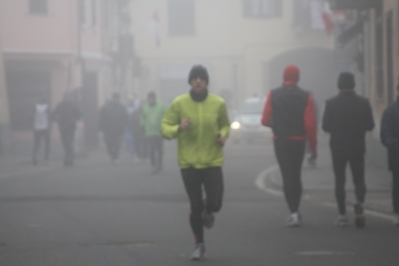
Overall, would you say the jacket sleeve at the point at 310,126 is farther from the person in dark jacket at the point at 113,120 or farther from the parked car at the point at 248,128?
the parked car at the point at 248,128

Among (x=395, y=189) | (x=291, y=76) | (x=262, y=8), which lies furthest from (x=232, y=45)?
(x=395, y=189)

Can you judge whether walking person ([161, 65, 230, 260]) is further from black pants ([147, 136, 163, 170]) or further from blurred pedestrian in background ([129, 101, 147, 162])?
blurred pedestrian in background ([129, 101, 147, 162])

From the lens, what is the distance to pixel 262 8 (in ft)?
167

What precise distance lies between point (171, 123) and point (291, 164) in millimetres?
2562

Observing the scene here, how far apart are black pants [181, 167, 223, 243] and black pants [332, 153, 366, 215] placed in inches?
102

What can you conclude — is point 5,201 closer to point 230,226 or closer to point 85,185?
point 85,185

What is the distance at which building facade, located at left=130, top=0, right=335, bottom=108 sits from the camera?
4984 cm

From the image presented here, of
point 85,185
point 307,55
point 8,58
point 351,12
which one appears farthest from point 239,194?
point 307,55

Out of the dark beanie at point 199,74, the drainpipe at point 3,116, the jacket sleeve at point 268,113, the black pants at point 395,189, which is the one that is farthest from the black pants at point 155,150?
the dark beanie at point 199,74

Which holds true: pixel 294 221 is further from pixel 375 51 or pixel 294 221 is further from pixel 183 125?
pixel 375 51

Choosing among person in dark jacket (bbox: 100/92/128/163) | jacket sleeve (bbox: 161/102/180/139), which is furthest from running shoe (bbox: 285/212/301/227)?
person in dark jacket (bbox: 100/92/128/163)

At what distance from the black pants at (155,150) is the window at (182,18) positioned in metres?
32.7

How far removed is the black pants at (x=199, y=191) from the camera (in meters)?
9.06

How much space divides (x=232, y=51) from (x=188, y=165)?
43.4 metres
